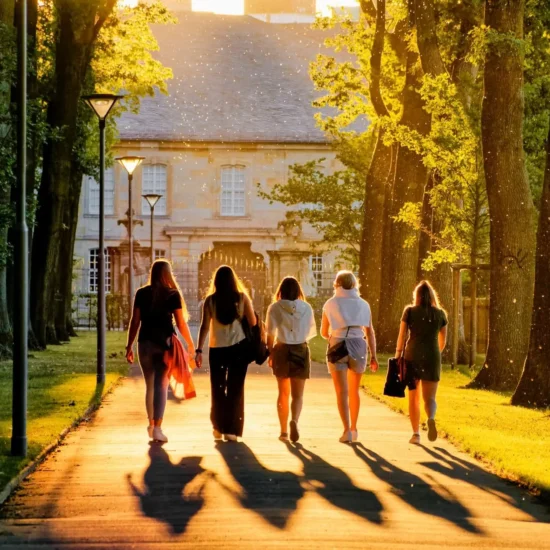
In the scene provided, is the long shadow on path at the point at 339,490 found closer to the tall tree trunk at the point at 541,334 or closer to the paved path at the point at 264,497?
the paved path at the point at 264,497

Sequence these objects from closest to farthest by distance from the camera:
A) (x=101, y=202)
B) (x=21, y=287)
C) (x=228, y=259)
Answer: (x=21, y=287), (x=101, y=202), (x=228, y=259)

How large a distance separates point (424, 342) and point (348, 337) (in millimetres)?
765

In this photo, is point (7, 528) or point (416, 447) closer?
point (7, 528)

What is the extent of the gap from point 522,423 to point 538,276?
2861 mm

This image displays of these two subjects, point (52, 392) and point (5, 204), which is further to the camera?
point (5, 204)

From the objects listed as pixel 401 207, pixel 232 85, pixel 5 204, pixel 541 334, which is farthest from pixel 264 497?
pixel 232 85

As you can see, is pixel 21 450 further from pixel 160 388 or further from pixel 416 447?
pixel 416 447

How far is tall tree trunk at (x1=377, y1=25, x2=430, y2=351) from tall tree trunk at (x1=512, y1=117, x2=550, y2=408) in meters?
10.9

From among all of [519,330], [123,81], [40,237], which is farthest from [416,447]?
[123,81]

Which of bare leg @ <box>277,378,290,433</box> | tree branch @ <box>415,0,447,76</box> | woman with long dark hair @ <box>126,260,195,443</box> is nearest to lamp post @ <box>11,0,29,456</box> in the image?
woman with long dark hair @ <box>126,260,195,443</box>

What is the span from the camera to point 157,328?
1390 centimetres

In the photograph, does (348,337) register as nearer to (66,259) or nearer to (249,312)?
(249,312)

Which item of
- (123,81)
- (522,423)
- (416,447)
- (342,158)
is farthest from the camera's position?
(342,158)

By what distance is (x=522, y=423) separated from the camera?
16375 millimetres
